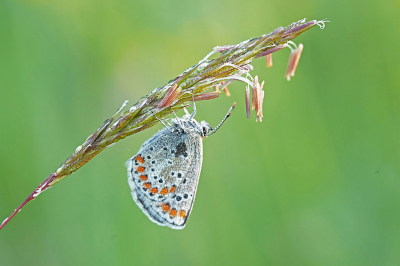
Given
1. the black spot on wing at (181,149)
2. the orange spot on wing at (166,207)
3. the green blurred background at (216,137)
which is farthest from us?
the green blurred background at (216,137)

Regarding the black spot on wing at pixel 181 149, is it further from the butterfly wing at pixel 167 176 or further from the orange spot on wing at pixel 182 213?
the orange spot on wing at pixel 182 213

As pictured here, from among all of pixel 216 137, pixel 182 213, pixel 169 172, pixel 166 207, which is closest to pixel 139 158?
pixel 169 172

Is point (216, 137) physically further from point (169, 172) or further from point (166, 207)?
point (166, 207)

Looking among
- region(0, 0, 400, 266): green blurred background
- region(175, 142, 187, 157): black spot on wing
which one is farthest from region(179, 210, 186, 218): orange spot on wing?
region(0, 0, 400, 266): green blurred background

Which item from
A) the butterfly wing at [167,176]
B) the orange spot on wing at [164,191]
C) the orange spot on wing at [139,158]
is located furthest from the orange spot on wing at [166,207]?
the orange spot on wing at [139,158]

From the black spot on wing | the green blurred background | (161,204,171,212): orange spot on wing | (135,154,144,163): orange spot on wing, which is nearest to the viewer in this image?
(135,154,144,163): orange spot on wing

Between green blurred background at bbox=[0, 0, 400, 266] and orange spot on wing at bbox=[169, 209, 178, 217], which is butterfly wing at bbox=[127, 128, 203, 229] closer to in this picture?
orange spot on wing at bbox=[169, 209, 178, 217]

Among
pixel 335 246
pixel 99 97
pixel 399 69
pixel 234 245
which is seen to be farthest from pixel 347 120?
pixel 99 97
